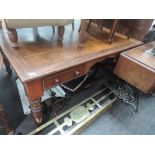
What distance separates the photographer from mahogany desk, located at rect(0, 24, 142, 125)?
0.78 meters

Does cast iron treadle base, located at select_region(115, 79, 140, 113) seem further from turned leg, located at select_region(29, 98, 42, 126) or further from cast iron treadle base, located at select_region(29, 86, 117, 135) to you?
turned leg, located at select_region(29, 98, 42, 126)

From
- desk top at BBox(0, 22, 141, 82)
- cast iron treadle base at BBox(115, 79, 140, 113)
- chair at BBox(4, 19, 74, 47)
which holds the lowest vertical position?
cast iron treadle base at BBox(115, 79, 140, 113)

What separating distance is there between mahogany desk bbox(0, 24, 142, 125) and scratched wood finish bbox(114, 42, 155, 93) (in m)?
0.10

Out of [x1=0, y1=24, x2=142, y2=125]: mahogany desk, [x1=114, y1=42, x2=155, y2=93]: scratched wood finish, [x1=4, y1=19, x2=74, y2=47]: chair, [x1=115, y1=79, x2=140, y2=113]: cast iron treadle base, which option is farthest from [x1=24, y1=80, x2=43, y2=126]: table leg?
[x1=115, y1=79, x2=140, y2=113]: cast iron treadle base

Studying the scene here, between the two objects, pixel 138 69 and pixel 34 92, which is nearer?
pixel 34 92

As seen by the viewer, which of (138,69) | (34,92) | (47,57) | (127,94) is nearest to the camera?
(34,92)

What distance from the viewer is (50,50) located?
0.96 metres

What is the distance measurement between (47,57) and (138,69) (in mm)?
643

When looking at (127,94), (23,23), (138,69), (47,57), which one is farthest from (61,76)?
(127,94)

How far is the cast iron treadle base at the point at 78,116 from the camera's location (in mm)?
1031

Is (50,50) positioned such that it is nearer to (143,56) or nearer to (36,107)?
(36,107)
